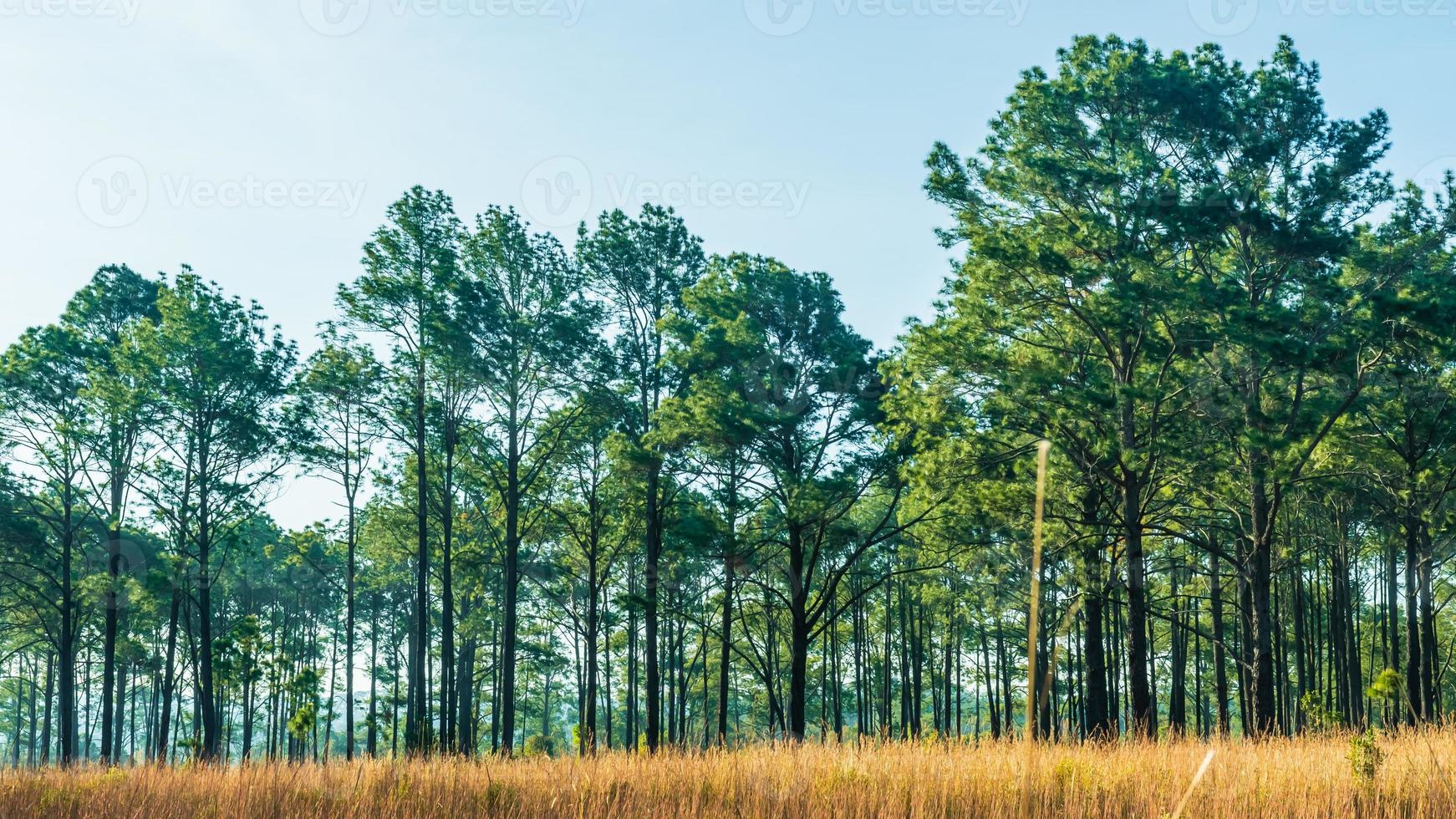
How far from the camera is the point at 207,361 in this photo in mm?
27391

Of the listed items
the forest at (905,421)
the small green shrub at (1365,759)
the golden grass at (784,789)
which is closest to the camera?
the golden grass at (784,789)

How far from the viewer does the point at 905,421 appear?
67.7ft

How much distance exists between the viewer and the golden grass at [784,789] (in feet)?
23.4

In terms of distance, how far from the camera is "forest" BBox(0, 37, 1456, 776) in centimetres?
1805

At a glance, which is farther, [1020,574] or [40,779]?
[1020,574]

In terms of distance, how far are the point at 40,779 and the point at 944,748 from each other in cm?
952

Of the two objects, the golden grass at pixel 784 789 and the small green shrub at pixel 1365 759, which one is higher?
the small green shrub at pixel 1365 759

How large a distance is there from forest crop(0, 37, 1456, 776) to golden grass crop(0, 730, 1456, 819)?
126cm

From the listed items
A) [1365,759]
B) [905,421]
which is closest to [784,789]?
[1365,759]

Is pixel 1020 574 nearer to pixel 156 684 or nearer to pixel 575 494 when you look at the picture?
pixel 575 494

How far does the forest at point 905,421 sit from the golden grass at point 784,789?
49.4 inches

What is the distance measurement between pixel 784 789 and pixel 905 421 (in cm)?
1360

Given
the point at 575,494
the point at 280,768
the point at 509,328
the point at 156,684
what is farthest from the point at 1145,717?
the point at 156,684

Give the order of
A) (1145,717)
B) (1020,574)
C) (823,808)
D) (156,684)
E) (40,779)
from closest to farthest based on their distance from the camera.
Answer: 1. (823,808)
2. (40,779)
3. (1145,717)
4. (1020,574)
5. (156,684)
